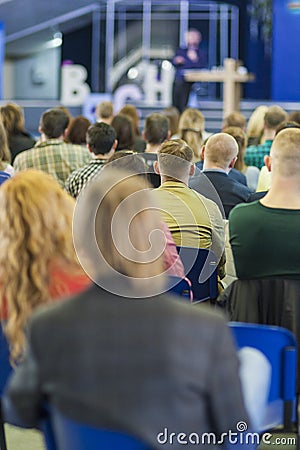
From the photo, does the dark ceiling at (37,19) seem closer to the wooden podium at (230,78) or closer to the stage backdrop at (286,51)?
the stage backdrop at (286,51)

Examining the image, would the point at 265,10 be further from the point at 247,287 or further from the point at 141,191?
the point at 141,191

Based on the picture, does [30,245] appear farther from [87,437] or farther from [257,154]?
[257,154]

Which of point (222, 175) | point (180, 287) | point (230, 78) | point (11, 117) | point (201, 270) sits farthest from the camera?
point (230, 78)

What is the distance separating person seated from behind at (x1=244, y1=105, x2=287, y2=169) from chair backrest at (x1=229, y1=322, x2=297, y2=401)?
13.6 ft

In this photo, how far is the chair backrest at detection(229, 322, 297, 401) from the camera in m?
2.60

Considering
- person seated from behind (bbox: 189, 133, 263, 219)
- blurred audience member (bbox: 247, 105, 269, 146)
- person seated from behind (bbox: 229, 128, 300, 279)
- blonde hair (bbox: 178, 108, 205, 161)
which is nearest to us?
person seated from behind (bbox: 229, 128, 300, 279)

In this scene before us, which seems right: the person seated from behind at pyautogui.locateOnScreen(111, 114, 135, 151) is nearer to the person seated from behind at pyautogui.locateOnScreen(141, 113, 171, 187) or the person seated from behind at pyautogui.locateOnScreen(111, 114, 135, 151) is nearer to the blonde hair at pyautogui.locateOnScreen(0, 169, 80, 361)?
the person seated from behind at pyautogui.locateOnScreen(141, 113, 171, 187)

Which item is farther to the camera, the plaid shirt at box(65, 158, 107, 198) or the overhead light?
the overhead light

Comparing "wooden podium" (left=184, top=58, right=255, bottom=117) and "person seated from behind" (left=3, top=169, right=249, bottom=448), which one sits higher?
Answer: "wooden podium" (left=184, top=58, right=255, bottom=117)

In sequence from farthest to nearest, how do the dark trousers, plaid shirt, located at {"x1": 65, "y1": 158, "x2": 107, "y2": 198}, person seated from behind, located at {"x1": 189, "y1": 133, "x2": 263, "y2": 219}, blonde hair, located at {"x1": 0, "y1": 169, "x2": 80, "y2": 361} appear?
the dark trousers
plaid shirt, located at {"x1": 65, "y1": 158, "x2": 107, "y2": 198}
person seated from behind, located at {"x1": 189, "y1": 133, "x2": 263, "y2": 219}
blonde hair, located at {"x1": 0, "y1": 169, "x2": 80, "y2": 361}

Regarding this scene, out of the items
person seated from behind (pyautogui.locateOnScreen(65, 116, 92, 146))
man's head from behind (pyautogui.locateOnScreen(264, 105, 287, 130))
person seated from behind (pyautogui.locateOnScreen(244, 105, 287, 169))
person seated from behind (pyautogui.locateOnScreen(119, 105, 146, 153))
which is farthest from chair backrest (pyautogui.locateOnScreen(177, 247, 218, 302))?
person seated from behind (pyautogui.locateOnScreen(119, 105, 146, 153))

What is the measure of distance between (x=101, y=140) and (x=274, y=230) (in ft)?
8.03

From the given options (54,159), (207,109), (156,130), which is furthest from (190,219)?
(207,109)

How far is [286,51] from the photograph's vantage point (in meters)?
16.0
